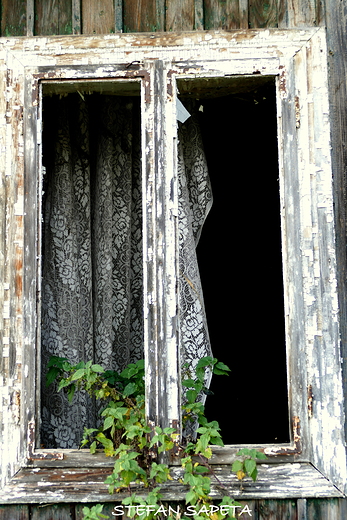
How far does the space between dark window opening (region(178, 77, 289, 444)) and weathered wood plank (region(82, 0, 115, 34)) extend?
1.62 metres

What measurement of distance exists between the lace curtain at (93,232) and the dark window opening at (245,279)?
1.18m

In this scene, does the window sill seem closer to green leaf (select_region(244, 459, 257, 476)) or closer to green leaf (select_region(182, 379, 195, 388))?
green leaf (select_region(244, 459, 257, 476))

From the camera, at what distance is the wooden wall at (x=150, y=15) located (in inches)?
92.9

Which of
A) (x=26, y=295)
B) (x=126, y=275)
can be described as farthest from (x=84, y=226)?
(x=26, y=295)

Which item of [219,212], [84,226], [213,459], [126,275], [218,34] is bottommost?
[213,459]

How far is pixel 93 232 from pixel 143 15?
1.02 metres

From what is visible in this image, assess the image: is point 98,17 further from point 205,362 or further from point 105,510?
point 105,510

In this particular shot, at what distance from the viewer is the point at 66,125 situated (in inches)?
113

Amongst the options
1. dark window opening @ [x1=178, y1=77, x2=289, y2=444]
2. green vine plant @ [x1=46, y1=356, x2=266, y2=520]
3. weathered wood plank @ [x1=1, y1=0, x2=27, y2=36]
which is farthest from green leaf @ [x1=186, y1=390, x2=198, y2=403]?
dark window opening @ [x1=178, y1=77, x2=289, y2=444]

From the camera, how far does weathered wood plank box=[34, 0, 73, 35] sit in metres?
2.38

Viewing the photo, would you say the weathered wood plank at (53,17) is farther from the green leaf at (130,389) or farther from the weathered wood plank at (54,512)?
the weathered wood plank at (54,512)

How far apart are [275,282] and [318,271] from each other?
81.1 inches

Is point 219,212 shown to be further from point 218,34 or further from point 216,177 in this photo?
point 218,34

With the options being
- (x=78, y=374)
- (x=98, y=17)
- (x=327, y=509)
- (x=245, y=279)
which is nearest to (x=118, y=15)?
(x=98, y=17)
